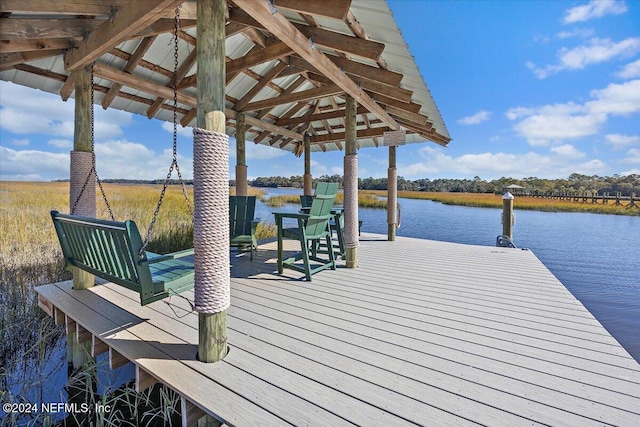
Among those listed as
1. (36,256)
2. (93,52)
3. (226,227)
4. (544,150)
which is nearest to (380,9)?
(226,227)

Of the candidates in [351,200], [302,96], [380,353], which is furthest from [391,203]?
[380,353]

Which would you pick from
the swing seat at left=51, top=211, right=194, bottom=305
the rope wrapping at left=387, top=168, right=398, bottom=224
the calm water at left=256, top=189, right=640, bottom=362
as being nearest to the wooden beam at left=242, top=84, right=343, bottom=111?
the rope wrapping at left=387, top=168, right=398, bottom=224

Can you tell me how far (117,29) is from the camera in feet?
7.70

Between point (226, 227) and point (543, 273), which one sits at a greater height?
point (226, 227)

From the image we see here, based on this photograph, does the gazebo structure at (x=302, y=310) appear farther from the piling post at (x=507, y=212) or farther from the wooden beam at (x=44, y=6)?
the piling post at (x=507, y=212)

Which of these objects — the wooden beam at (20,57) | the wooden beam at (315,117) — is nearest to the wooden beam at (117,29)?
the wooden beam at (20,57)

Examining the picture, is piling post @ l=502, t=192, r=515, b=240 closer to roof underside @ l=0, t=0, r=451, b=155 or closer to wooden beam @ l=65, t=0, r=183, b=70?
roof underside @ l=0, t=0, r=451, b=155

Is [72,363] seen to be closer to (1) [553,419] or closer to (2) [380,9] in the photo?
(1) [553,419]

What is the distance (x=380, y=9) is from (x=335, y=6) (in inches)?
19.2

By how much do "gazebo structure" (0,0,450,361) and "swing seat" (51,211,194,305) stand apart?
0.47 metres

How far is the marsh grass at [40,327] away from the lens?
2.11 metres

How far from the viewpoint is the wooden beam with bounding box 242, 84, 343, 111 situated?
4284mm

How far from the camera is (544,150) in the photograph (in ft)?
132

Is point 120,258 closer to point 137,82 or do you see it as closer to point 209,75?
point 209,75
